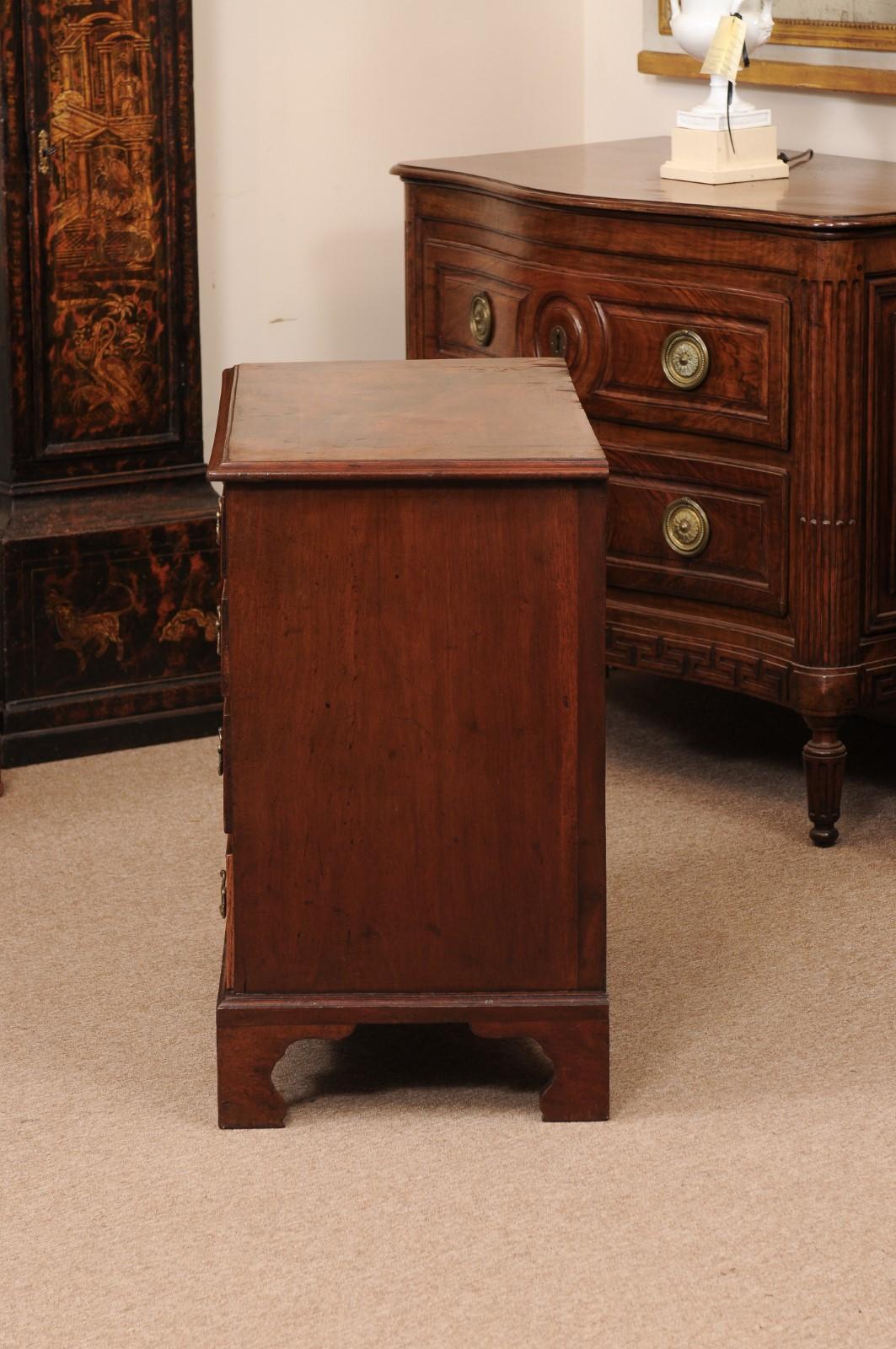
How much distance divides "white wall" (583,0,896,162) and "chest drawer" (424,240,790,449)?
796 mm

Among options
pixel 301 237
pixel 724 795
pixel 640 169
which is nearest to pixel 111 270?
pixel 301 237

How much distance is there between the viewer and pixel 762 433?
3.36m

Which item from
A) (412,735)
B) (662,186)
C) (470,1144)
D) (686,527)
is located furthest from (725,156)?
(470,1144)

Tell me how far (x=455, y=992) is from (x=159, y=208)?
213 centimetres

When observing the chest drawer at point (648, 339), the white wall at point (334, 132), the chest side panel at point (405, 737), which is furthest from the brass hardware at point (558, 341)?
the chest side panel at point (405, 737)

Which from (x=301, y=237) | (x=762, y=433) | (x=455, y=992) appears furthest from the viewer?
(x=301, y=237)

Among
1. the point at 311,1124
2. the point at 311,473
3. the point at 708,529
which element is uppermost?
the point at 311,473

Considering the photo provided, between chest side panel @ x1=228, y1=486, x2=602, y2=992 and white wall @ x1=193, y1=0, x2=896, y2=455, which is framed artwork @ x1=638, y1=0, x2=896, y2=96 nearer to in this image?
white wall @ x1=193, y1=0, x2=896, y2=455

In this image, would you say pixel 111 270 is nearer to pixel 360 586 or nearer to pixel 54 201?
pixel 54 201

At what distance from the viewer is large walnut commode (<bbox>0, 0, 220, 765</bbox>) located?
12.5 feet

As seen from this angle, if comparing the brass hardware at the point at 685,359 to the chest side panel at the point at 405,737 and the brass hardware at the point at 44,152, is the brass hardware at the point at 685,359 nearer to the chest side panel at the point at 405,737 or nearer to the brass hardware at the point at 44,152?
the chest side panel at the point at 405,737

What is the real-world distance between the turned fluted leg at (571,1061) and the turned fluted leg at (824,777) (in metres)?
1.10

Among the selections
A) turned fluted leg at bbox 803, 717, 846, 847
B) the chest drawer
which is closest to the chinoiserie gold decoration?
the chest drawer

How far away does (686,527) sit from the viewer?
3518mm
